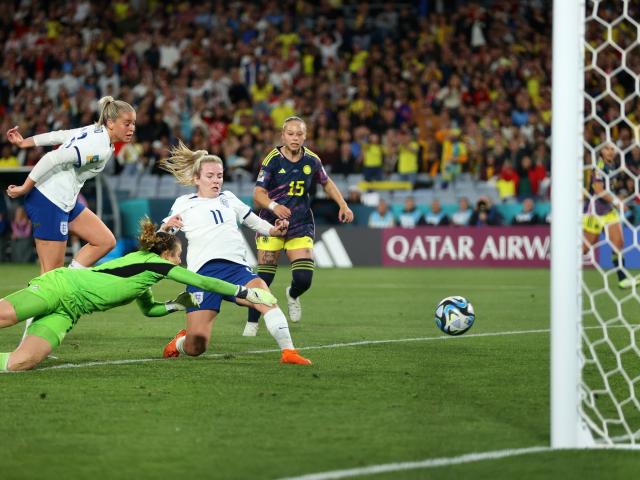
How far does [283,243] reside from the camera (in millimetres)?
10977

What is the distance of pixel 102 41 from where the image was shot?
2781cm

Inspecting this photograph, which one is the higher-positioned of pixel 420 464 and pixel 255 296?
pixel 255 296

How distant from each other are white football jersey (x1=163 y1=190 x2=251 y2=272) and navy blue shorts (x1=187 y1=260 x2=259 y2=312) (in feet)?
0.14

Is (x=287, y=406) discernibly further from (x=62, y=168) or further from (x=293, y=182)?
(x=293, y=182)

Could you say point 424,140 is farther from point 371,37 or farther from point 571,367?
point 571,367

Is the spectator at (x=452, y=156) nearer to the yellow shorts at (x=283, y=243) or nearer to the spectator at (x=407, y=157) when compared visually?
the spectator at (x=407, y=157)

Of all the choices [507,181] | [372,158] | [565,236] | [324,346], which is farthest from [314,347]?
[372,158]

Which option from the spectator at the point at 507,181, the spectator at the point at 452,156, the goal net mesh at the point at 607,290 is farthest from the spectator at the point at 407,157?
the goal net mesh at the point at 607,290

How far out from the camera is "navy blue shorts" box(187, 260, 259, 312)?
8188 millimetres

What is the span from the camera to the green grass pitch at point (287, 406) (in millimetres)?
4750

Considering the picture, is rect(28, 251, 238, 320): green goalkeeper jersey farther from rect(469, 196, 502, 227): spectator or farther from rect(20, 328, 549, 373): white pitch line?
rect(469, 196, 502, 227): spectator

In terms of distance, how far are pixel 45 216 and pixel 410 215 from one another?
1456 centimetres

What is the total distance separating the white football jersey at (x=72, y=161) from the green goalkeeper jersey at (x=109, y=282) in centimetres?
112

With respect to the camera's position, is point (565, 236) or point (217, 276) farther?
point (217, 276)
